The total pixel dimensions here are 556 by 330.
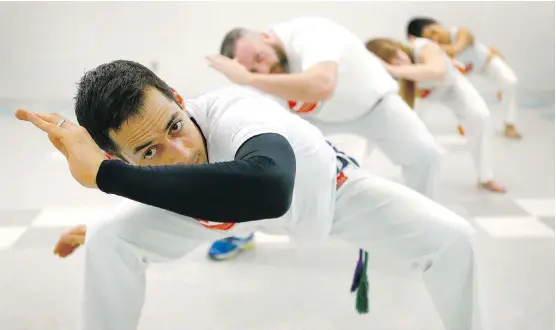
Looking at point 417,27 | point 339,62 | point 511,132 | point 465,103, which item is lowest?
point 511,132

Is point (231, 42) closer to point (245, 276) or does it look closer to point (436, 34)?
point (245, 276)

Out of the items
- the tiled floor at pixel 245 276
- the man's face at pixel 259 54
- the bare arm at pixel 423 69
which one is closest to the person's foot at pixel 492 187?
the tiled floor at pixel 245 276

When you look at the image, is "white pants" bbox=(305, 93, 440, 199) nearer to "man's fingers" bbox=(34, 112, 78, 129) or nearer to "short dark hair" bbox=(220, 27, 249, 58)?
"short dark hair" bbox=(220, 27, 249, 58)

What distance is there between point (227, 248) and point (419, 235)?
48 cm

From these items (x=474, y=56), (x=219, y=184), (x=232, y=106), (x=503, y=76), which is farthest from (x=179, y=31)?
(x=219, y=184)

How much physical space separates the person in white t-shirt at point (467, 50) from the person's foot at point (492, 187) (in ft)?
1.36

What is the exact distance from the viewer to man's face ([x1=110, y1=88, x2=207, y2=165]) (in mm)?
462

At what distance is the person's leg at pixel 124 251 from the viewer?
2.07 feet

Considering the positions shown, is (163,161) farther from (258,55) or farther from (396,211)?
(258,55)

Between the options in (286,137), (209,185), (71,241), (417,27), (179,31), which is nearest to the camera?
(209,185)

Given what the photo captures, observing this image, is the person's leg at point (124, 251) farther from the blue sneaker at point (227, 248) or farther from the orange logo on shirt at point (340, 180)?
the blue sneaker at point (227, 248)

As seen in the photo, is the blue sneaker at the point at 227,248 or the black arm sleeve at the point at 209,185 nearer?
the black arm sleeve at the point at 209,185

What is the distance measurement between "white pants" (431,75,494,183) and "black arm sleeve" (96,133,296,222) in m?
1.05

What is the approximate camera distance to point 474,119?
1392mm
